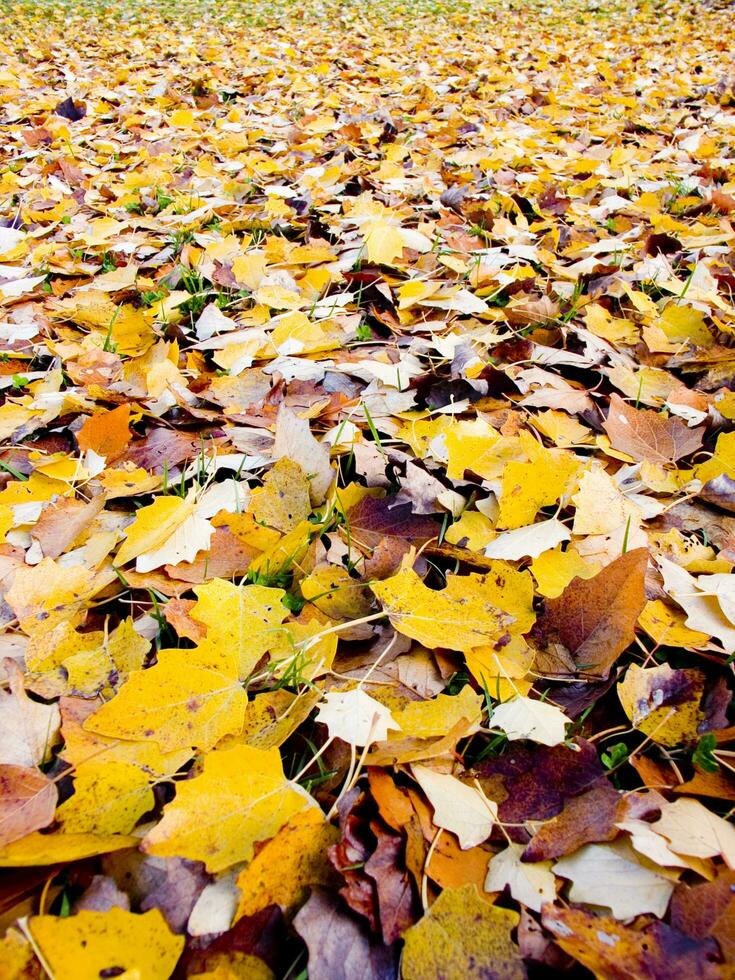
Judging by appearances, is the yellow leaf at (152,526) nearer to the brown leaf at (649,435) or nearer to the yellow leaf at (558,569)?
the yellow leaf at (558,569)

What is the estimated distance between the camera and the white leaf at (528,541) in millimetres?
1000

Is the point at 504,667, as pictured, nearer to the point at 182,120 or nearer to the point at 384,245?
the point at 384,245

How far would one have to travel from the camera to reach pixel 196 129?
365cm

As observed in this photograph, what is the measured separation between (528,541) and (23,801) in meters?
0.76

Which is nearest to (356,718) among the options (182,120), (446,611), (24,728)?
(446,611)

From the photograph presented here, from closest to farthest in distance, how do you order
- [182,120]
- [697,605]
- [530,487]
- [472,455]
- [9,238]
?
1. [697,605]
2. [530,487]
3. [472,455]
4. [9,238]
5. [182,120]

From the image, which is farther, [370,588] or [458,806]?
[370,588]

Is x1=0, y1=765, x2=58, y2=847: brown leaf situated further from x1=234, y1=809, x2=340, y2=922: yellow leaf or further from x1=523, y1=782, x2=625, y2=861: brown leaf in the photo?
x1=523, y1=782, x2=625, y2=861: brown leaf

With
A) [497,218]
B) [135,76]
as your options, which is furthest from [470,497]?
[135,76]

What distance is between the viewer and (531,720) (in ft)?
2.63

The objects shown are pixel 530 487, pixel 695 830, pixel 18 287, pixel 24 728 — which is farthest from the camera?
pixel 18 287

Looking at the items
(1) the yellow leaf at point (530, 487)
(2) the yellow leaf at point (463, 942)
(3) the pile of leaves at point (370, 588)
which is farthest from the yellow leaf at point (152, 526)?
(2) the yellow leaf at point (463, 942)

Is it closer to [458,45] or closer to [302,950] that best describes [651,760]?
[302,950]

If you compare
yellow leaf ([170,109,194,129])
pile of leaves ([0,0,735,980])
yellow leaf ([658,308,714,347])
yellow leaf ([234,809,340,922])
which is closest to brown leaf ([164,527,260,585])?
pile of leaves ([0,0,735,980])
